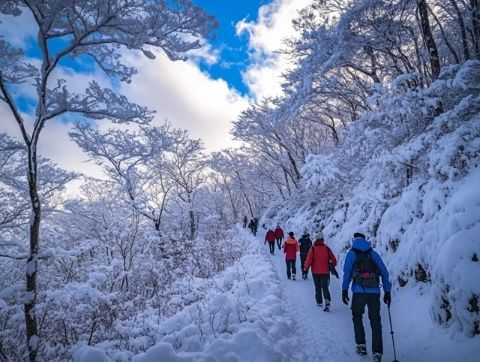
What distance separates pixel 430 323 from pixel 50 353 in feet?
25.7

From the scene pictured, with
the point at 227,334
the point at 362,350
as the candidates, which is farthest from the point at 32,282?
the point at 362,350

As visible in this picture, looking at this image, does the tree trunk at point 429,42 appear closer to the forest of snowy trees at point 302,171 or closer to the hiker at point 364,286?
the forest of snowy trees at point 302,171

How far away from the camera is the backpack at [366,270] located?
16.0 ft

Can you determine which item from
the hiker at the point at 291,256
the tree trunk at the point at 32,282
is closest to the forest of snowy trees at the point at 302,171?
the tree trunk at the point at 32,282

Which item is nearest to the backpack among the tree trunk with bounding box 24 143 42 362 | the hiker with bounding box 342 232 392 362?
the hiker with bounding box 342 232 392 362

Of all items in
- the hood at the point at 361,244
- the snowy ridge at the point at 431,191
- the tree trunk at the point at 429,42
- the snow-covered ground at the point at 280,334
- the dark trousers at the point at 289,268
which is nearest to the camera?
the snow-covered ground at the point at 280,334

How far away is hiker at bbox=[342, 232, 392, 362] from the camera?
4.79 metres

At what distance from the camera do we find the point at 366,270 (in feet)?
16.2

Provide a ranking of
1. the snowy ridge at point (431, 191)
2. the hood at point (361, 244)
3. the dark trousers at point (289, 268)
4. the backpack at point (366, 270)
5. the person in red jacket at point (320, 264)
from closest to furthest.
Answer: the snowy ridge at point (431, 191), the backpack at point (366, 270), the hood at point (361, 244), the person in red jacket at point (320, 264), the dark trousers at point (289, 268)

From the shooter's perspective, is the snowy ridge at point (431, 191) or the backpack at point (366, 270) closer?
the snowy ridge at point (431, 191)

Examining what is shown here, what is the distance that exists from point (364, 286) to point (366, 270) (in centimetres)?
26

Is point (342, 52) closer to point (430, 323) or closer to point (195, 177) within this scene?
point (430, 323)

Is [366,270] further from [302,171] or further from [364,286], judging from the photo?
[302,171]

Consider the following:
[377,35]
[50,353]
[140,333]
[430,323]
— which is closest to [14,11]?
[140,333]
